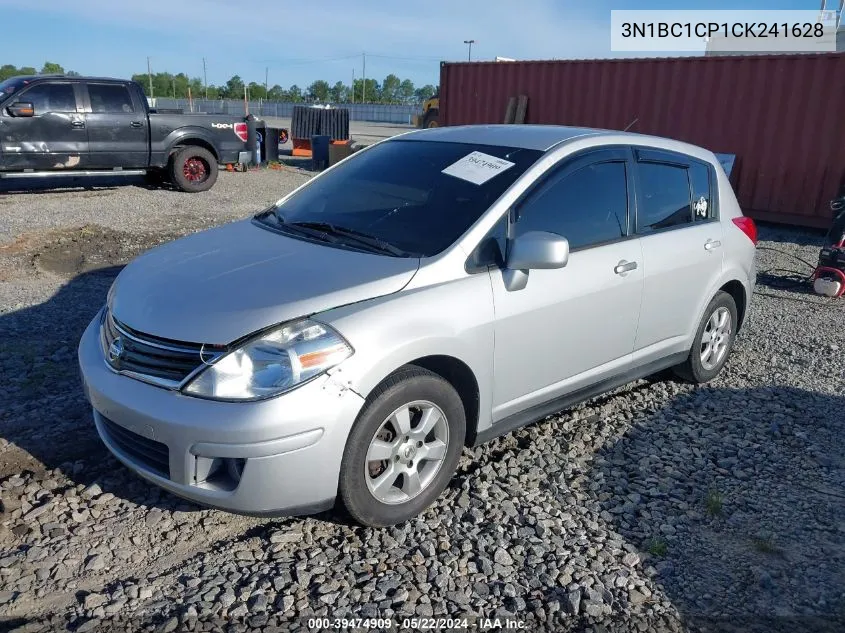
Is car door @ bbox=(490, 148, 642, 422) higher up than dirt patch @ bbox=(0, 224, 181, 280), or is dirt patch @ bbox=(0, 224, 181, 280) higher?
car door @ bbox=(490, 148, 642, 422)

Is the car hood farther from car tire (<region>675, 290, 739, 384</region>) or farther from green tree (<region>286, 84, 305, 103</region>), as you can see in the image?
green tree (<region>286, 84, 305, 103</region>)

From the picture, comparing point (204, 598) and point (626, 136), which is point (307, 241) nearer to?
point (204, 598)

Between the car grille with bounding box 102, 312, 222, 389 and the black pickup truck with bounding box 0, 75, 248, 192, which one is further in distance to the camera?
the black pickup truck with bounding box 0, 75, 248, 192

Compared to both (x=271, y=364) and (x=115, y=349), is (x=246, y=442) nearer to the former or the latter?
(x=271, y=364)

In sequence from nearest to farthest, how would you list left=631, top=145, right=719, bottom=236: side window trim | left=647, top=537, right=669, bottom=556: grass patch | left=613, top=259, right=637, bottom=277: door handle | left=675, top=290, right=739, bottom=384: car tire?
1. left=647, top=537, right=669, bottom=556: grass patch
2. left=613, top=259, right=637, bottom=277: door handle
3. left=631, top=145, right=719, bottom=236: side window trim
4. left=675, top=290, right=739, bottom=384: car tire

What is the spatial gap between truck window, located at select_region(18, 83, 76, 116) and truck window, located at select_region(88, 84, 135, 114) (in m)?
0.32

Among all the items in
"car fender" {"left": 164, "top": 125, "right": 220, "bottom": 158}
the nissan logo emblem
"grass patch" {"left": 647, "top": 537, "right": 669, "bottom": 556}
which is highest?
"car fender" {"left": 164, "top": 125, "right": 220, "bottom": 158}

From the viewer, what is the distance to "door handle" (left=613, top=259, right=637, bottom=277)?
3.99 metres

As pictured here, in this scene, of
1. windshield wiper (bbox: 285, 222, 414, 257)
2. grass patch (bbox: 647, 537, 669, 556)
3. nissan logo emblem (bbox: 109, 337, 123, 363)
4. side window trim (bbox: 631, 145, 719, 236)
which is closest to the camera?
nissan logo emblem (bbox: 109, 337, 123, 363)

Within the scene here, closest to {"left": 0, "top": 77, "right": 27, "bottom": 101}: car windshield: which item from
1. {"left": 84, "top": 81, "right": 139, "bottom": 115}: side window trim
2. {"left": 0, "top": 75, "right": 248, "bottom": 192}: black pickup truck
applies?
{"left": 0, "top": 75, "right": 248, "bottom": 192}: black pickup truck

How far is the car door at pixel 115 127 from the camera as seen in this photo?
1184cm

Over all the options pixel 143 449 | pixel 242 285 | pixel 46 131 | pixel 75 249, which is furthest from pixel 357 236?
pixel 46 131

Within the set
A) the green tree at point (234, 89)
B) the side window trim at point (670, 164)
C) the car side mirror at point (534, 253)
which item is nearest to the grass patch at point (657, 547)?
the car side mirror at point (534, 253)

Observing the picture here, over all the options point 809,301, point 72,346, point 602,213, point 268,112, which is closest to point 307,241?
point 602,213
